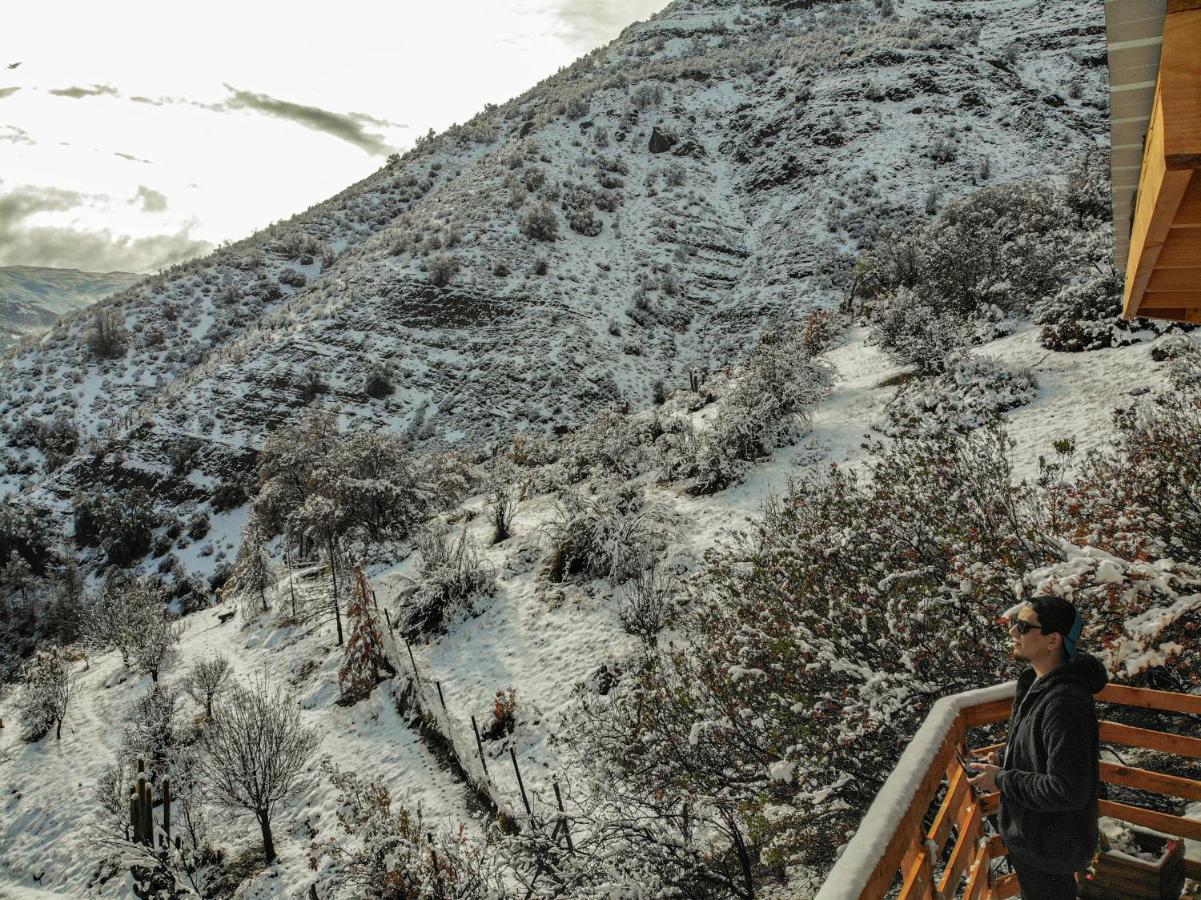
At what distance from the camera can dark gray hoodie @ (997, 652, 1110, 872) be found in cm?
242

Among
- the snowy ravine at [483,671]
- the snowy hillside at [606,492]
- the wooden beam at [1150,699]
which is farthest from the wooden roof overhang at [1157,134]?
the snowy ravine at [483,671]

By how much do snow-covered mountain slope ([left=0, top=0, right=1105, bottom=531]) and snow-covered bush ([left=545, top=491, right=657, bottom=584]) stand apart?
17.5 m

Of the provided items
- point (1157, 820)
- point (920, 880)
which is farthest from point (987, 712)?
point (920, 880)

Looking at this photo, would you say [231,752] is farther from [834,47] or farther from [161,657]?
[834,47]

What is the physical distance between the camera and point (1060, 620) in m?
2.55

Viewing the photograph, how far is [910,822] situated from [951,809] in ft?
2.42

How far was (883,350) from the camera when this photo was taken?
19812mm

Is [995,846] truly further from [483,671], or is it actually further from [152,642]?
[152,642]

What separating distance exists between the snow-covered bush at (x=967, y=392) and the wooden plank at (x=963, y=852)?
10865 millimetres

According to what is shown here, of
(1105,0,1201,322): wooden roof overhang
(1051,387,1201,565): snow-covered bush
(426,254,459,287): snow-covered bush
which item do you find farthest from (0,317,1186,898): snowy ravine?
(426,254,459,287): snow-covered bush

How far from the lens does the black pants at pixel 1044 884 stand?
2634 millimetres

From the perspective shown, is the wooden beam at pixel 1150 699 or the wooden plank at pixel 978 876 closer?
the wooden plank at pixel 978 876

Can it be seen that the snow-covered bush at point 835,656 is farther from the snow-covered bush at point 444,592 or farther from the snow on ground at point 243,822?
Answer: the snow-covered bush at point 444,592

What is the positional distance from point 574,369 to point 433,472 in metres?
12.8
